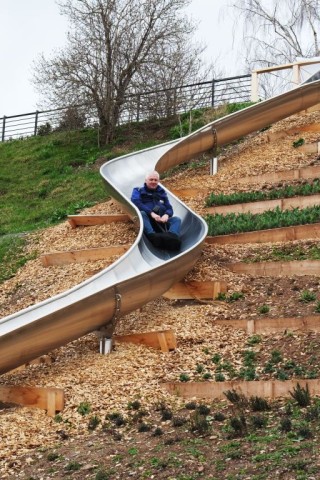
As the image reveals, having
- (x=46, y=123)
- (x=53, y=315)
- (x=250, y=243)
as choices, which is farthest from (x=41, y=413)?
(x=46, y=123)

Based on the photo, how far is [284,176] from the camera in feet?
52.5

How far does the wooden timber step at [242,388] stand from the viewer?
818 centimetres

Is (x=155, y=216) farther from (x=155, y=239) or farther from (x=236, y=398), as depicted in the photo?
(x=236, y=398)

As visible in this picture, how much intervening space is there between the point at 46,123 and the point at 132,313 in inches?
699

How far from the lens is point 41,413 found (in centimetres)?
865

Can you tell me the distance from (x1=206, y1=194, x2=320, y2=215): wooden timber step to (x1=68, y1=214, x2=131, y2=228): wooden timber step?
131cm

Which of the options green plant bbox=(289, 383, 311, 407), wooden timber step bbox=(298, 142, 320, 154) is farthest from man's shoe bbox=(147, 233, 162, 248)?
wooden timber step bbox=(298, 142, 320, 154)

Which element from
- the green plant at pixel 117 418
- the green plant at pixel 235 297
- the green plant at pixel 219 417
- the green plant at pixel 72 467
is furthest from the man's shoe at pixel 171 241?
the green plant at pixel 72 467

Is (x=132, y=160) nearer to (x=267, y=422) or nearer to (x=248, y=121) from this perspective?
(x=248, y=121)

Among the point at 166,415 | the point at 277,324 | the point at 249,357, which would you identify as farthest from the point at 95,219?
the point at 166,415

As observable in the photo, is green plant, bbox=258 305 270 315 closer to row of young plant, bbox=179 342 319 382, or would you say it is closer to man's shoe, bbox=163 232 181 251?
row of young plant, bbox=179 342 319 382

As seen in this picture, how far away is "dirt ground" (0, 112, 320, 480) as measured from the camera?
6973 mm

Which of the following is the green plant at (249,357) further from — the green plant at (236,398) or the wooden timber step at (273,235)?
the wooden timber step at (273,235)

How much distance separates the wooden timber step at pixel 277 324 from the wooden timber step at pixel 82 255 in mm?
3086
